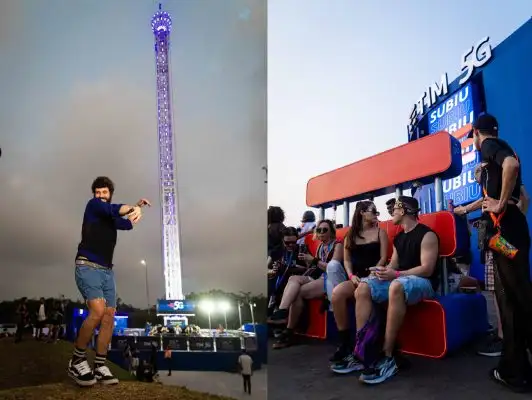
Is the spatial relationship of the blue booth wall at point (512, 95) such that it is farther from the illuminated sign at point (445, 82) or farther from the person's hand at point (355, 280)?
the person's hand at point (355, 280)

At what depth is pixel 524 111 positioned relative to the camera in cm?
151

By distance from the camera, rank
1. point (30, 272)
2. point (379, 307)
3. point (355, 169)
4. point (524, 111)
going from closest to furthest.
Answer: point (524, 111)
point (379, 307)
point (355, 169)
point (30, 272)

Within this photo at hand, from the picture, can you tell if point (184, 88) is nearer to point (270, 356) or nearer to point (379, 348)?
point (270, 356)

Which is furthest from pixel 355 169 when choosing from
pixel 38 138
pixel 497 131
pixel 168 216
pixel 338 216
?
pixel 38 138

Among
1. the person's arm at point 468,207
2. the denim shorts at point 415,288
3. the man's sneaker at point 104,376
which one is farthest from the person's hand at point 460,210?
the man's sneaker at point 104,376

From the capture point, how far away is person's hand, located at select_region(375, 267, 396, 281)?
1.58 m

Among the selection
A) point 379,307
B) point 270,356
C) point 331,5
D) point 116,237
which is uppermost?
point 331,5

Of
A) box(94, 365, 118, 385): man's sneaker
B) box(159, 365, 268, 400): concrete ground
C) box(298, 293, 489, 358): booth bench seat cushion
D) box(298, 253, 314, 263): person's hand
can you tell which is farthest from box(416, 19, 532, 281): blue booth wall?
box(94, 365, 118, 385): man's sneaker

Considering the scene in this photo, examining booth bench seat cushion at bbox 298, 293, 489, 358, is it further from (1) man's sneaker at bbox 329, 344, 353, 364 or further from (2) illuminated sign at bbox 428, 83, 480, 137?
(2) illuminated sign at bbox 428, 83, 480, 137

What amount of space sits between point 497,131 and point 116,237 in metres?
1.46

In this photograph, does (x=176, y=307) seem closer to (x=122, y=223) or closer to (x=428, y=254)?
(x=122, y=223)

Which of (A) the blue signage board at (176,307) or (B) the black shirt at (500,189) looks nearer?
(B) the black shirt at (500,189)

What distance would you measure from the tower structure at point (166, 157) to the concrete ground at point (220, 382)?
383 mm

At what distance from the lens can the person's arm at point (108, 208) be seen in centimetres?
201
